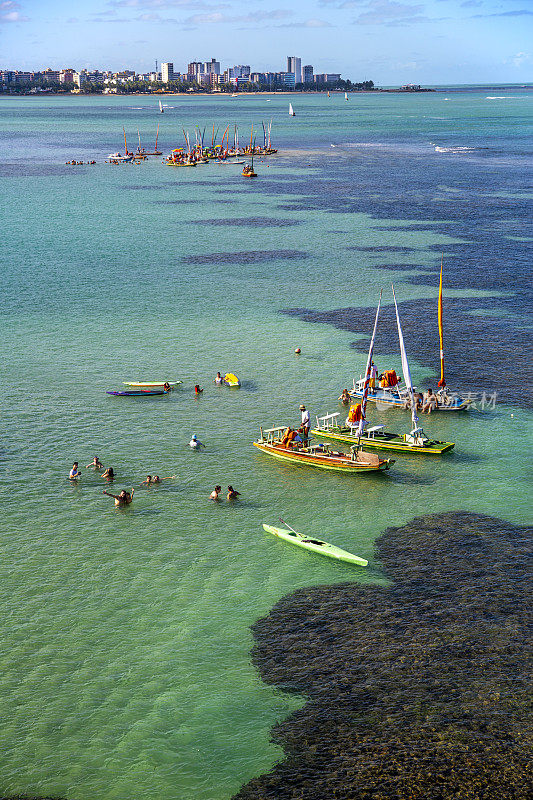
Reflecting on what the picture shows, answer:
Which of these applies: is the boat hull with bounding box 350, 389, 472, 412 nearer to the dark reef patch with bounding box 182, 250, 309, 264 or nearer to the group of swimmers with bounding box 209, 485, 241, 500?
the group of swimmers with bounding box 209, 485, 241, 500

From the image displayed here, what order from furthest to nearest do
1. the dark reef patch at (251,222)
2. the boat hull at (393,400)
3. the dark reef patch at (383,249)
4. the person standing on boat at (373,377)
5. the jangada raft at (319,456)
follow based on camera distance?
the dark reef patch at (251,222) < the dark reef patch at (383,249) < the person standing on boat at (373,377) < the boat hull at (393,400) < the jangada raft at (319,456)

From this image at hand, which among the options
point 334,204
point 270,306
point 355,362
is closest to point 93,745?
point 355,362

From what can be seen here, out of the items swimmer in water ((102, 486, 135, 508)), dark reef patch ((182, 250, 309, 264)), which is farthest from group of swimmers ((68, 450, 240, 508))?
dark reef patch ((182, 250, 309, 264))

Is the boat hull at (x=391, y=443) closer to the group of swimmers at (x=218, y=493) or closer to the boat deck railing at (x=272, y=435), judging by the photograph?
the boat deck railing at (x=272, y=435)

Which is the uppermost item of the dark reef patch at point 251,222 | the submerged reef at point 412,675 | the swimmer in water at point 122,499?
the dark reef patch at point 251,222

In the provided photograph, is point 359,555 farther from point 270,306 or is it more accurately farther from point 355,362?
point 270,306

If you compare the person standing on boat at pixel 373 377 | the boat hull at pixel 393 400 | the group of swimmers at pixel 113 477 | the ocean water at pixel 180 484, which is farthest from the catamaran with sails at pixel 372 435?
the group of swimmers at pixel 113 477

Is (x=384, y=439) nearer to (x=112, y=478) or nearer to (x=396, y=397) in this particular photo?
(x=396, y=397)

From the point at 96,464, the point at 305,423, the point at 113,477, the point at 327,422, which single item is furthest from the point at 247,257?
the point at 113,477

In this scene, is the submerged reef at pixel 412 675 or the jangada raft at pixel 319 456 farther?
the jangada raft at pixel 319 456
